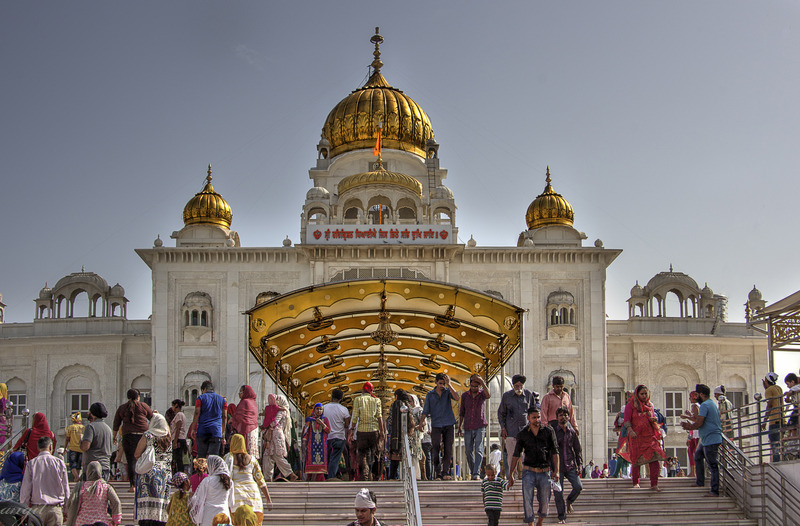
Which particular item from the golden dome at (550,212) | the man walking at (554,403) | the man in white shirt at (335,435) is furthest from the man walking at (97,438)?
the golden dome at (550,212)

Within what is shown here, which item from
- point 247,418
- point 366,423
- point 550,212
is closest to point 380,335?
point 366,423

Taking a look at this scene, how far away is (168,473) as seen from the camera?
461 inches

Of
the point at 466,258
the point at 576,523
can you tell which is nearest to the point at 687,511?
the point at 576,523

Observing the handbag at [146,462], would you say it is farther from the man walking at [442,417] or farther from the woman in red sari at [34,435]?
the man walking at [442,417]

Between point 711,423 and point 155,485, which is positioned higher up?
point 711,423

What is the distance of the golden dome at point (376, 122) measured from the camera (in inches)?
1620

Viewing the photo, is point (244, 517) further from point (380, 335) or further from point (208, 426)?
point (380, 335)

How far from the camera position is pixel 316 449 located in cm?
1562

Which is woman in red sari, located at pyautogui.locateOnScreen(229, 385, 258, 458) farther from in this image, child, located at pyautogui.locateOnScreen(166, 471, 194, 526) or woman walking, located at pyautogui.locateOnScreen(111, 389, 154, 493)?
child, located at pyautogui.locateOnScreen(166, 471, 194, 526)

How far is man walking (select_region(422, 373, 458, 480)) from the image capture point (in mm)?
14984

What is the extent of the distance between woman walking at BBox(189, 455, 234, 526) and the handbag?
61.0 inches

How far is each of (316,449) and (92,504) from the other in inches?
190

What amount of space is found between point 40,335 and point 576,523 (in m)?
30.2

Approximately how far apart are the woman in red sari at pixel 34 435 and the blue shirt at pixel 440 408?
511cm
